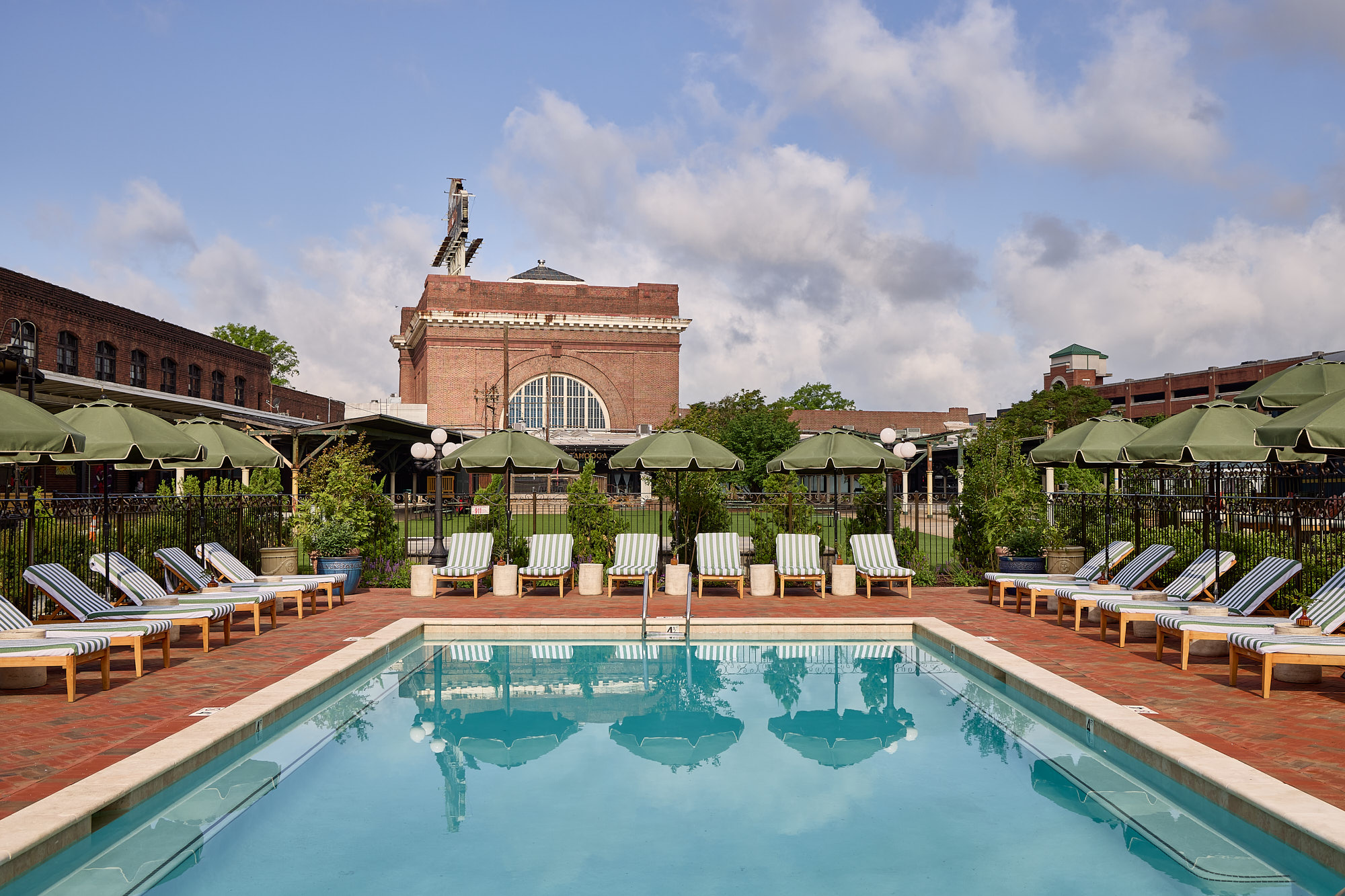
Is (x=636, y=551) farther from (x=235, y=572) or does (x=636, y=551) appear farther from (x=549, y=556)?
(x=235, y=572)

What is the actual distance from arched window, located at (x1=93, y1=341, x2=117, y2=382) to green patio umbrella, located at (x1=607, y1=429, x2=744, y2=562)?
31675 millimetres

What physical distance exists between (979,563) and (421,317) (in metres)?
47.4

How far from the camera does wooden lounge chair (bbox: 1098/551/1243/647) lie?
9.09m

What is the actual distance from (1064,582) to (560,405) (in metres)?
48.2

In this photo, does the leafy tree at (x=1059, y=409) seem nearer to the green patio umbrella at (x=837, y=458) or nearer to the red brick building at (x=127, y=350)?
the red brick building at (x=127, y=350)

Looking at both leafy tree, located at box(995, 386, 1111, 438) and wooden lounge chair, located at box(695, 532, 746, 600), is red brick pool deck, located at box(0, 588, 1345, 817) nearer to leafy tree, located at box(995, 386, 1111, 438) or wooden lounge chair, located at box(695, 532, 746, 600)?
wooden lounge chair, located at box(695, 532, 746, 600)

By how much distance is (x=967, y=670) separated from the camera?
9258 millimetres

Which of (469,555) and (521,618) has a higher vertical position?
(469,555)

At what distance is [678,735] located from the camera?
737 cm

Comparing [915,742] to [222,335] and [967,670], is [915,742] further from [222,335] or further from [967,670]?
[222,335]

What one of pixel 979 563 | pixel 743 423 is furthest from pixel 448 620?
pixel 743 423

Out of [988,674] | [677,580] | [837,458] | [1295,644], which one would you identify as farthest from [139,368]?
[1295,644]

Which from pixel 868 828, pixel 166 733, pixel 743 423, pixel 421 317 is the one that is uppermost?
pixel 421 317

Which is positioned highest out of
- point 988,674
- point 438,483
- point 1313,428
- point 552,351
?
point 552,351
